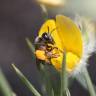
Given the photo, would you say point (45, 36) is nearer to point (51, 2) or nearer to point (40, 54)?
point (40, 54)

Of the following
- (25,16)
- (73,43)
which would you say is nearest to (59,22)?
(73,43)

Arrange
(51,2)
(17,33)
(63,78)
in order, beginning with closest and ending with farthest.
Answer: (63,78)
(51,2)
(17,33)

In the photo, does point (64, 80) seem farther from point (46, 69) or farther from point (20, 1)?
point (20, 1)

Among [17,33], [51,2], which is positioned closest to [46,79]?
[51,2]

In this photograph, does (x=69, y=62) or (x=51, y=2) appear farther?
(x=51, y=2)

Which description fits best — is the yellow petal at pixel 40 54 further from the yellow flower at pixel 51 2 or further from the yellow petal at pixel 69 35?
Answer: the yellow flower at pixel 51 2

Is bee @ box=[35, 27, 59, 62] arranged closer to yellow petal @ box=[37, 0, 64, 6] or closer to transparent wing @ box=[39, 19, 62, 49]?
transparent wing @ box=[39, 19, 62, 49]

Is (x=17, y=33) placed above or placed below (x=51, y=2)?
below
